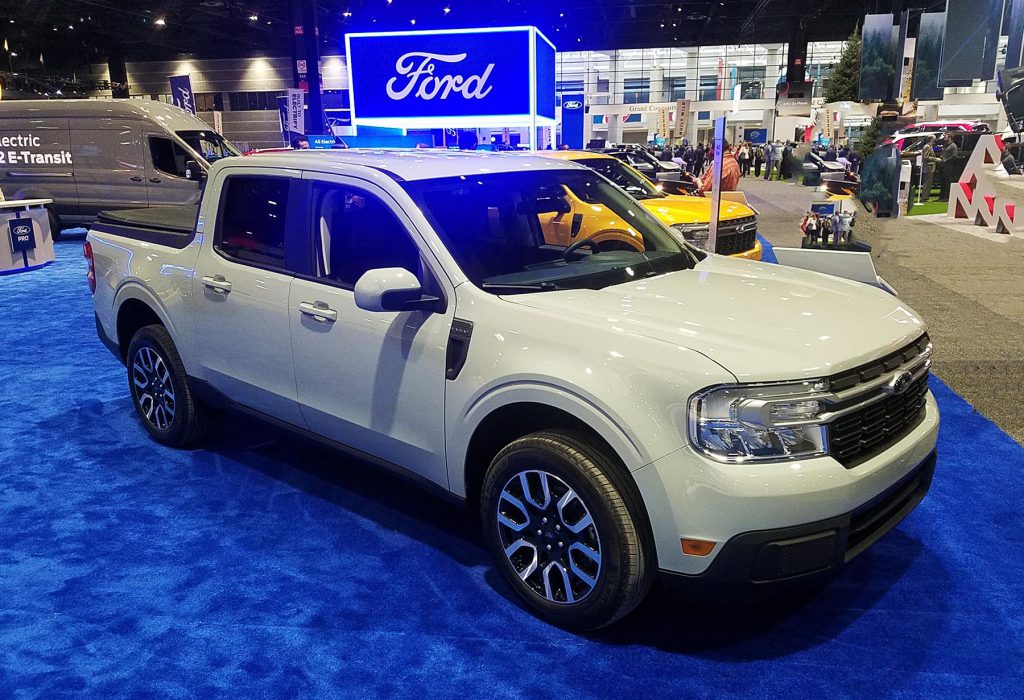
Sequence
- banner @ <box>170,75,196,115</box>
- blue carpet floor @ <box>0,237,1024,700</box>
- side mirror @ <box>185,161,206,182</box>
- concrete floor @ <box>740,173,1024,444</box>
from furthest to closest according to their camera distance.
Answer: banner @ <box>170,75,196,115</box>, side mirror @ <box>185,161,206,182</box>, concrete floor @ <box>740,173,1024,444</box>, blue carpet floor @ <box>0,237,1024,700</box>

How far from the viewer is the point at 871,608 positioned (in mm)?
2943

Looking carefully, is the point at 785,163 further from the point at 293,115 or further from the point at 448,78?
the point at 448,78

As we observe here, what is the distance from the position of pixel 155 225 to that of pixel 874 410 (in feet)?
12.7

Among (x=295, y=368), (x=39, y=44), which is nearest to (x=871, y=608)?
(x=295, y=368)

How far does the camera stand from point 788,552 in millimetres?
2383

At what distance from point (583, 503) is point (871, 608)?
1236 mm

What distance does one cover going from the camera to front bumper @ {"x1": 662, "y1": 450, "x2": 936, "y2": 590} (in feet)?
7.73

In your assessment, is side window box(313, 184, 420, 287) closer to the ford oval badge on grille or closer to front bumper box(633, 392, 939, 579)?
front bumper box(633, 392, 939, 579)

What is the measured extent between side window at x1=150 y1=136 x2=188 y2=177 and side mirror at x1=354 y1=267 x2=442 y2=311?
40.2ft

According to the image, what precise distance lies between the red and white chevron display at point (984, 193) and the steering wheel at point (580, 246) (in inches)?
481

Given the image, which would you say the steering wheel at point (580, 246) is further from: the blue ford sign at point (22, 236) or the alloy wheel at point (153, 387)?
the blue ford sign at point (22, 236)

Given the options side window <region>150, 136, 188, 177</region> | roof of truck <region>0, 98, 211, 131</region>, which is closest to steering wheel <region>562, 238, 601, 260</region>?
side window <region>150, 136, 188, 177</region>

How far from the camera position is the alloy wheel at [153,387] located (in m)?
4.45

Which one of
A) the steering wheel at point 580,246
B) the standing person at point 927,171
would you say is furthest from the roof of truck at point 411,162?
the standing person at point 927,171
